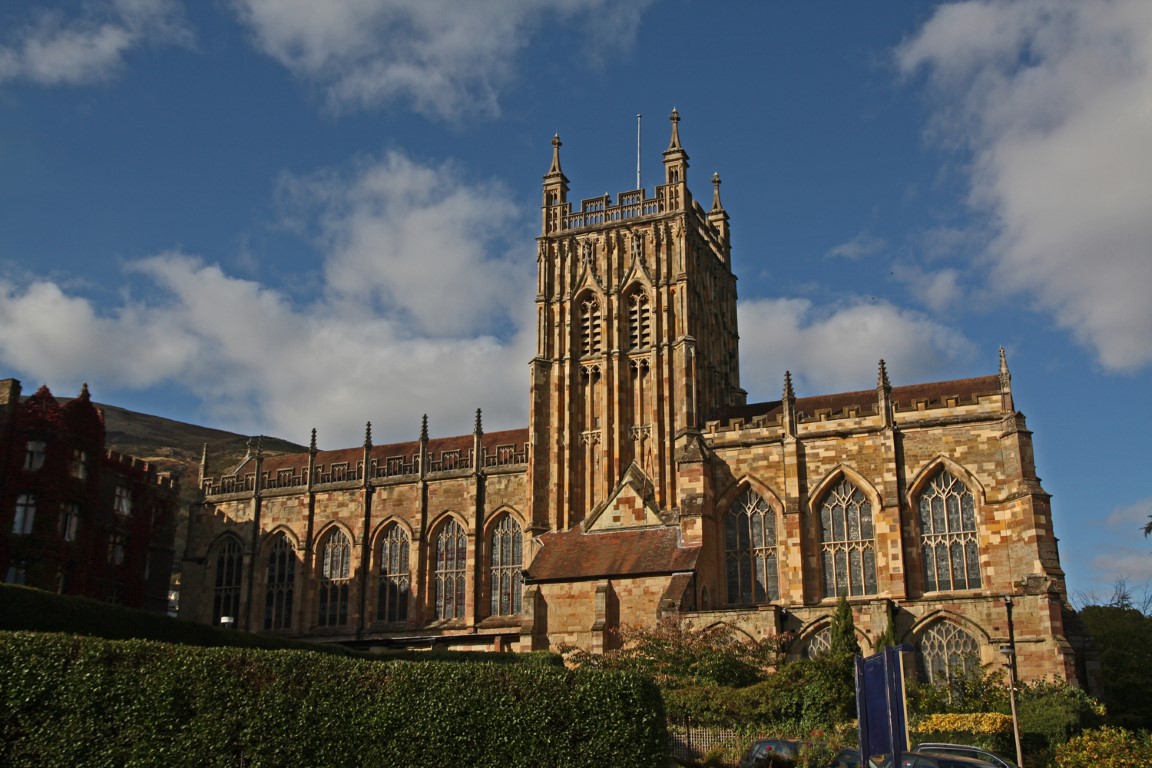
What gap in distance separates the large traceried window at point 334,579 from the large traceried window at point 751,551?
20.7m

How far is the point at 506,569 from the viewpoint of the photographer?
52594 millimetres

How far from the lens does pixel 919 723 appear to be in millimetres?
30266

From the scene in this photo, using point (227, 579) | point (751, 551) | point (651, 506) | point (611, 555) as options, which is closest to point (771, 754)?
point (611, 555)

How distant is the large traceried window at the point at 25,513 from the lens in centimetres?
4416

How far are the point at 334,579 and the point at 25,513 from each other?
16139 millimetres

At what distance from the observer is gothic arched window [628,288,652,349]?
5148 centimetres

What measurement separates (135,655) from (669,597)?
71.5ft

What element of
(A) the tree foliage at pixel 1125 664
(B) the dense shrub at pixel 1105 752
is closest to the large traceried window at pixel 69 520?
(B) the dense shrub at pixel 1105 752

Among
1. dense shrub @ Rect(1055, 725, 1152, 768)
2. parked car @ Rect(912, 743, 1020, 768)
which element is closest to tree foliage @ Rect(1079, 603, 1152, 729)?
dense shrub @ Rect(1055, 725, 1152, 768)

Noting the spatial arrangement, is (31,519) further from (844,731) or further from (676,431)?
(844,731)

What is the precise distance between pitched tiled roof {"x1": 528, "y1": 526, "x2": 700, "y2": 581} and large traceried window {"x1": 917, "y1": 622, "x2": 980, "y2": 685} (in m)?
8.56

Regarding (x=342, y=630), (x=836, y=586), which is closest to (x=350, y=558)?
(x=342, y=630)

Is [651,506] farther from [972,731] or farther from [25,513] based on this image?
[25,513]

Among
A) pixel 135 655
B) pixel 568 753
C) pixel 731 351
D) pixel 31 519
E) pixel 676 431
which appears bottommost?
pixel 568 753
